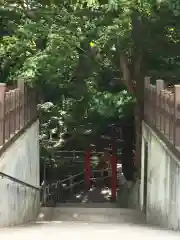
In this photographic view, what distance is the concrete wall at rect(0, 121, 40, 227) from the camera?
800 cm

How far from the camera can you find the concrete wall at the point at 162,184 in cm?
741

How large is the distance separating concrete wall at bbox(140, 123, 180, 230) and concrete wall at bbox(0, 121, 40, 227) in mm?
2705

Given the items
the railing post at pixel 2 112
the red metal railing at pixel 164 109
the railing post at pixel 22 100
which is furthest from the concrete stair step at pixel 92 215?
the railing post at pixel 2 112

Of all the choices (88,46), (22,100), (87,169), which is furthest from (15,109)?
(87,169)

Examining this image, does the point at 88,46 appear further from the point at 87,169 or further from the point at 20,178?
the point at 87,169

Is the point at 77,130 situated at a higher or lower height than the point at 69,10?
lower

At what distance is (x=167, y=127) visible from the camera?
342 inches

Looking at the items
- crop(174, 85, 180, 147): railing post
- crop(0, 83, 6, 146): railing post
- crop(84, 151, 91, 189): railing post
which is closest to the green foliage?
crop(174, 85, 180, 147): railing post

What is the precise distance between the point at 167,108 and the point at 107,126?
6.98m

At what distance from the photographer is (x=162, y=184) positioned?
8969mm

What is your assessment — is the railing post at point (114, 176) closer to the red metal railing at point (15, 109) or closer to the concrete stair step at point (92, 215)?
the concrete stair step at point (92, 215)

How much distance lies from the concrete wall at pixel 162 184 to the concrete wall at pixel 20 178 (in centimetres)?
270

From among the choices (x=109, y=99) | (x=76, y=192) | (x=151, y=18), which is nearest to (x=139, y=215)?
(x=109, y=99)

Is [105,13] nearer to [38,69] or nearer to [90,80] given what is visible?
[38,69]
